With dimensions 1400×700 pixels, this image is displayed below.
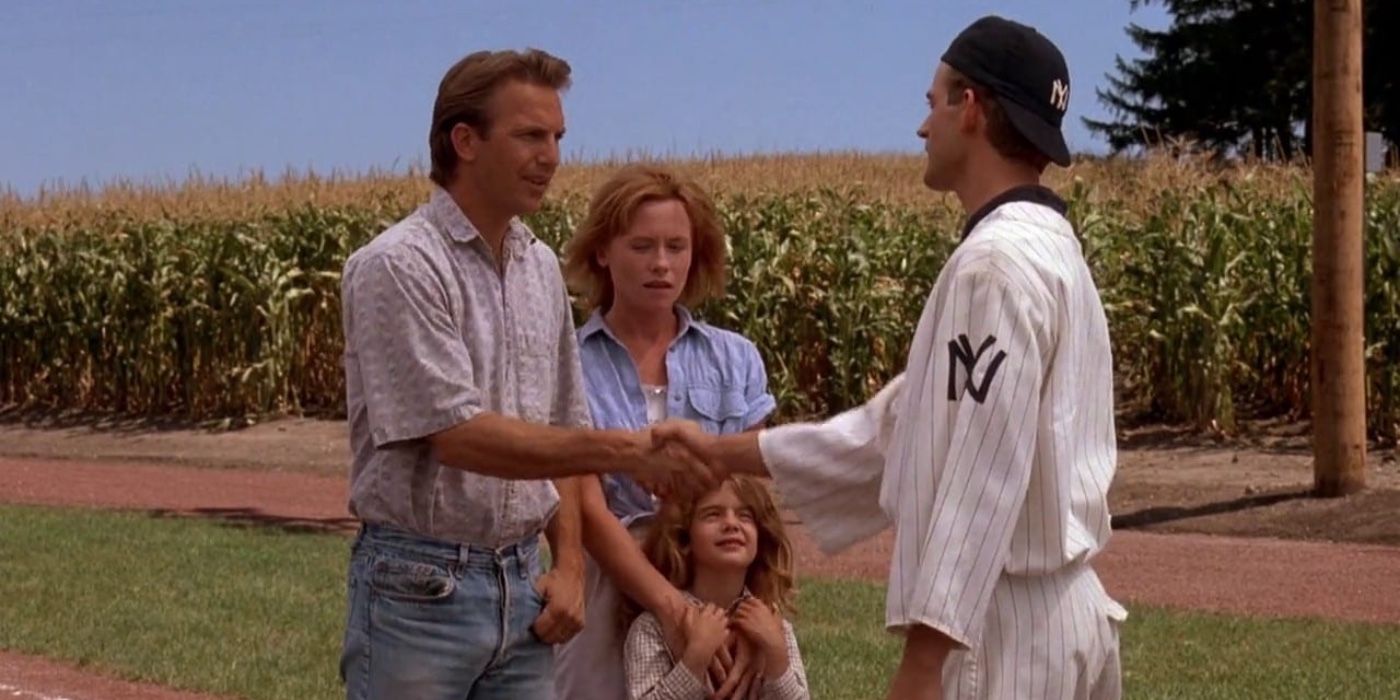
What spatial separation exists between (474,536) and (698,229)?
1.17 m

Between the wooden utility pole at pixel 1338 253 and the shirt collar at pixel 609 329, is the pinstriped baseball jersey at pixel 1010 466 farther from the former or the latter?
the wooden utility pole at pixel 1338 253

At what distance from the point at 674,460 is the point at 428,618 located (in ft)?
1.95

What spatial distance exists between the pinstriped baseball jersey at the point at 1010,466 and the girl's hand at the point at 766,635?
1.43 metres

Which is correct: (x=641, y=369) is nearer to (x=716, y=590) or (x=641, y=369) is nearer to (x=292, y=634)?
(x=716, y=590)

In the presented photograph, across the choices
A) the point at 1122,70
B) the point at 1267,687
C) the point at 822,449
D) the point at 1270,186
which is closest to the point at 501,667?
the point at 822,449

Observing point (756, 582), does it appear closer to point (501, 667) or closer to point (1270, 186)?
point (501, 667)

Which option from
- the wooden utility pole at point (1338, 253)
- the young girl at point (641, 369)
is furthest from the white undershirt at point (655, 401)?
the wooden utility pole at point (1338, 253)

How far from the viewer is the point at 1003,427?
3393 millimetres

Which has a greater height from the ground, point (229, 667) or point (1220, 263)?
point (1220, 263)

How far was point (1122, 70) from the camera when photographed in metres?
48.4

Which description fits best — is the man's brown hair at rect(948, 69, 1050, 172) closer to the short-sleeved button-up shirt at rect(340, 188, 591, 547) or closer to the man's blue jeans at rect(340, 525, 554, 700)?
the short-sleeved button-up shirt at rect(340, 188, 591, 547)

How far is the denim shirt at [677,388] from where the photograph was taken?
514cm

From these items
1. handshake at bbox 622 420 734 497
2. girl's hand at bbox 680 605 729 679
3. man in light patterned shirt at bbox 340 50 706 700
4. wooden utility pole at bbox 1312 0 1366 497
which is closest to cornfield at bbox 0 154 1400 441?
wooden utility pole at bbox 1312 0 1366 497

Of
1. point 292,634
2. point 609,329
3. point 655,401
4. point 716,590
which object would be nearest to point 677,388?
point 655,401
